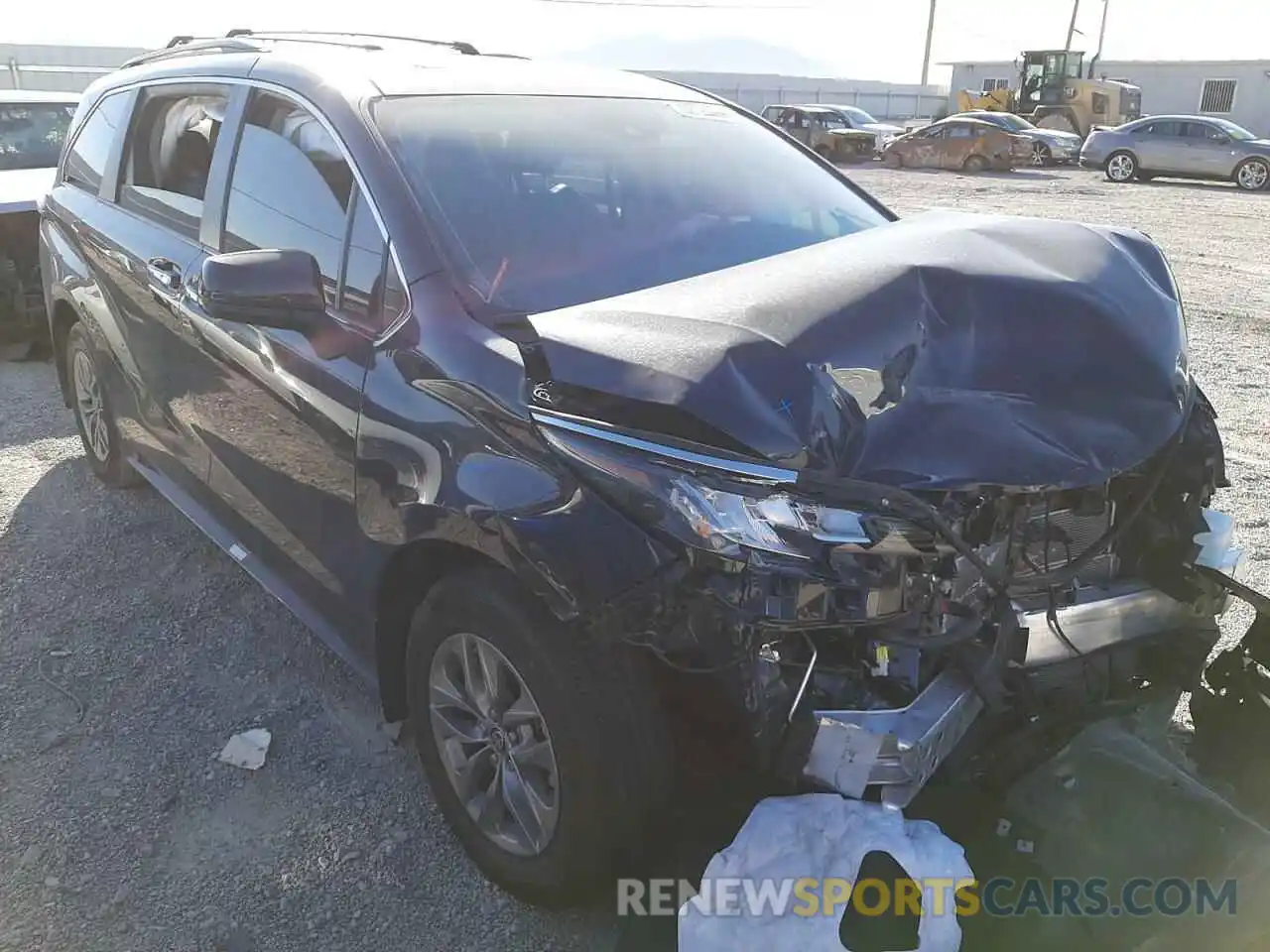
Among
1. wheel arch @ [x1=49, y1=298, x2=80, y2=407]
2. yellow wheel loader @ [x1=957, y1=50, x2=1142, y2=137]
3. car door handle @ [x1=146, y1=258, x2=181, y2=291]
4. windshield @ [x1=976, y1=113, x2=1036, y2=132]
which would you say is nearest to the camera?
car door handle @ [x1=146, y1=258, x2=181, y2=291]

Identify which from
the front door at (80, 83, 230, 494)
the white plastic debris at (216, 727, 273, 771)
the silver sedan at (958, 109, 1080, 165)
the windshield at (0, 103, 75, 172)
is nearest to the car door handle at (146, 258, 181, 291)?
the front door at (80, 83, 230, 494)

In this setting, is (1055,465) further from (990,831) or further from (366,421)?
(366,421)

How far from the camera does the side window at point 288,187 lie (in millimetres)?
2773

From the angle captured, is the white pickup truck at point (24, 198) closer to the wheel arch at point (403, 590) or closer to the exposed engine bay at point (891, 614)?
the wheel arch at point (403, 590)

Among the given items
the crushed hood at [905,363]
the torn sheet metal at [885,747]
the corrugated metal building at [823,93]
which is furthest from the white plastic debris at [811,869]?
the corrugated metal building at [823,93]

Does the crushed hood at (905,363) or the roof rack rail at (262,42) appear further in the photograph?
the roof rack rail at (262,42)

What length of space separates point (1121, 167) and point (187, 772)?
989 inches

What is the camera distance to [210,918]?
2.50 meters

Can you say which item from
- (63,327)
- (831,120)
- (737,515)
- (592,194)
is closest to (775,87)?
(831,120)

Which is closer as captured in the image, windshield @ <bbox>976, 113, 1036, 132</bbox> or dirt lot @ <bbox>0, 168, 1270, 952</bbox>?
dirt lot @ <bbox>0, 168, 1270, 952</bbox>

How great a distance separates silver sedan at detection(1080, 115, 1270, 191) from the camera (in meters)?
21.6

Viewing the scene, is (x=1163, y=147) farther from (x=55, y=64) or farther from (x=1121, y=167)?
(x=55, y=64)

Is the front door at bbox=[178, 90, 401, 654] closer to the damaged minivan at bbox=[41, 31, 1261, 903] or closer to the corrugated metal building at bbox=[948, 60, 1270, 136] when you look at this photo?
the damaged minivan at bbox=[41, 31, 1261, 903]

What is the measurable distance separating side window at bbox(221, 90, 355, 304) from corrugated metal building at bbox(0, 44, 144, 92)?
27.6m
